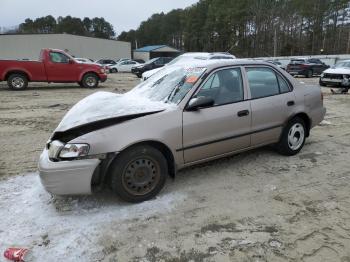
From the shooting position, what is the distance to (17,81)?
15.5 meters

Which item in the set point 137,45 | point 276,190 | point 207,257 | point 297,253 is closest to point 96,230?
point 207,257

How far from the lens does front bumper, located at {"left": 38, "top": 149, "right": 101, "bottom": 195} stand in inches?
141

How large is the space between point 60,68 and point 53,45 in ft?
136

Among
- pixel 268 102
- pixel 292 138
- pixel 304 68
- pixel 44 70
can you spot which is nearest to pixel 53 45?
pixel 304 68

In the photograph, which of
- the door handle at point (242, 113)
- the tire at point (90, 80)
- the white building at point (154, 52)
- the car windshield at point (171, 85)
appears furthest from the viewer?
the white building at point (154, 52)

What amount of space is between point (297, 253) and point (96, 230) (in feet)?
6.20

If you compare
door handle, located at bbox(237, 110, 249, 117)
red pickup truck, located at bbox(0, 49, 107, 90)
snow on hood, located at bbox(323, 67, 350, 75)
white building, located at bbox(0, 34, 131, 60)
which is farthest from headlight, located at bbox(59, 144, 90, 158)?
white building, located at bbox(0, 34, 131, 60)

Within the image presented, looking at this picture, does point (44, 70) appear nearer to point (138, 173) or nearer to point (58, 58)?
point (58, 58)

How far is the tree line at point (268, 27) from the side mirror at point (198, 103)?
212 ft

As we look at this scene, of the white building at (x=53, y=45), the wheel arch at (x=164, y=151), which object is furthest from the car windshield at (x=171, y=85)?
the white building at (x=53, y=45)

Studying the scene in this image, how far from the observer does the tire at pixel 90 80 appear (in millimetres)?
16795

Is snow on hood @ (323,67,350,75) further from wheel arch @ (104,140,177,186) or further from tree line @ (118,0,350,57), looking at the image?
tree line @ (118,0,350,57)

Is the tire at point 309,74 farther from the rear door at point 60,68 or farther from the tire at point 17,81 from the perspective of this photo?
the tire at point 17,81

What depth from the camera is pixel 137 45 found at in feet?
351
